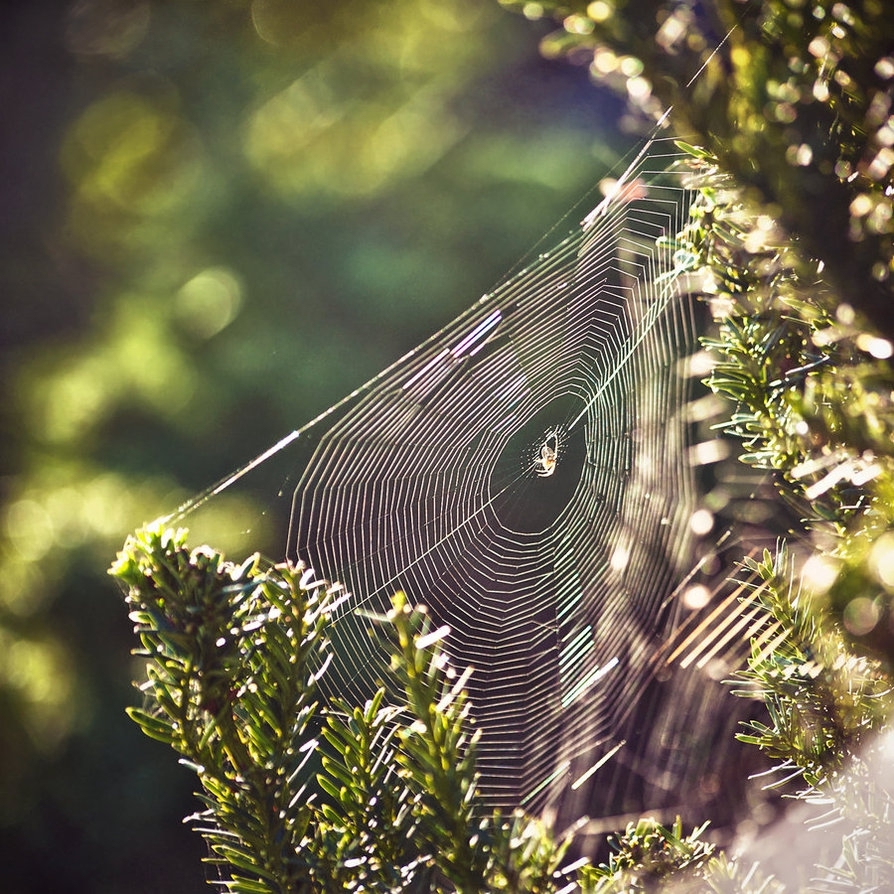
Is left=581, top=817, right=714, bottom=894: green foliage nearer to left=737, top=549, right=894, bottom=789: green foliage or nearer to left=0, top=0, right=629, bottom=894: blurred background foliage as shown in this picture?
left=737, top=549, right=894, bottom=789: green foliage

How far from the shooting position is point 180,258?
1315 mm

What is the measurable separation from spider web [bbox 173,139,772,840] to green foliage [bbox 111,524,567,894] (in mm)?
512

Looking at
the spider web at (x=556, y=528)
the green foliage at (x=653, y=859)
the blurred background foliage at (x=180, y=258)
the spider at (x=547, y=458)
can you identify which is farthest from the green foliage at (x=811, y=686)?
the spider at (x=547, y=458)

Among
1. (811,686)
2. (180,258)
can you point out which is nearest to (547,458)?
(180,258)

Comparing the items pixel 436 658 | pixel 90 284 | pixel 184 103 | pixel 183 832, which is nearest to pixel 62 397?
pixel 90 284

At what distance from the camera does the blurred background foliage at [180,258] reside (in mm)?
995

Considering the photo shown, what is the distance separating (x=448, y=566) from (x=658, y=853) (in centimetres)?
100

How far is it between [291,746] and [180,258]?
1.16 m

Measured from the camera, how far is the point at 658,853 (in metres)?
0.37

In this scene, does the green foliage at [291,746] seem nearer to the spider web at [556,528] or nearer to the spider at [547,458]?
the spider web at [556,528]

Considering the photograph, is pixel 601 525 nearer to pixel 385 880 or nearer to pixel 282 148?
pixel 282 148

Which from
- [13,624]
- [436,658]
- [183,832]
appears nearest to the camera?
[436,658]

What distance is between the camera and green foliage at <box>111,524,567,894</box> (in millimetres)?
287

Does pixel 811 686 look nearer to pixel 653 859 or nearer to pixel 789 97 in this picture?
pixel 653 859
